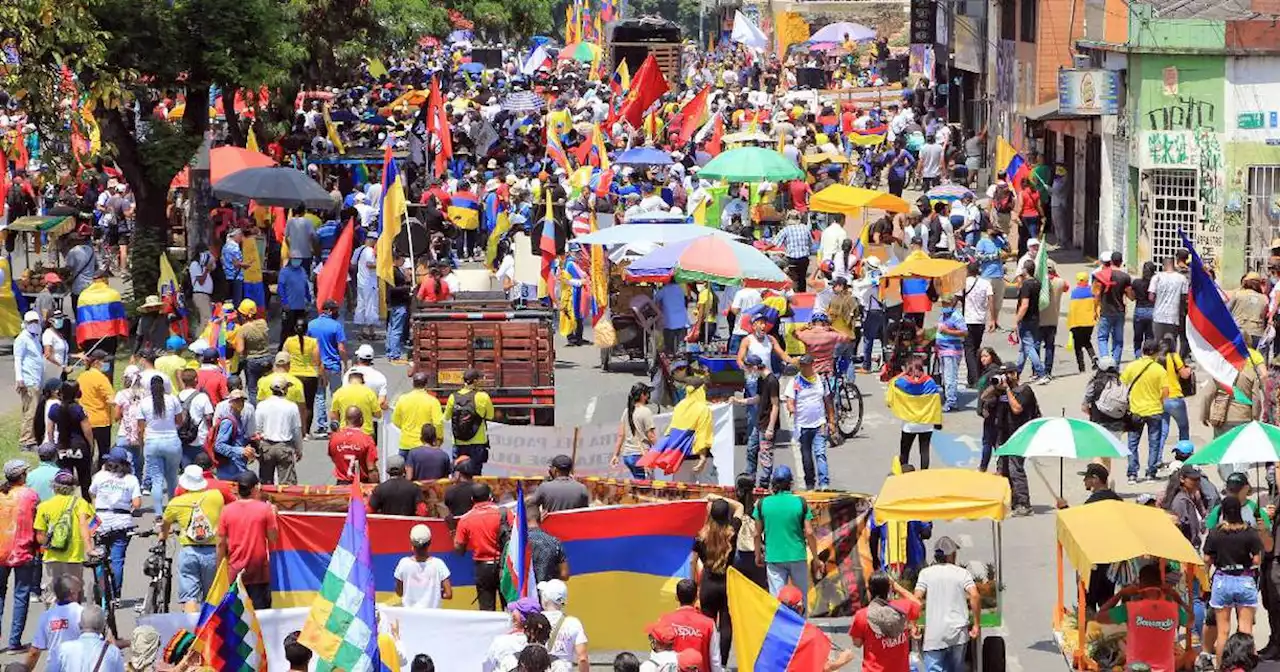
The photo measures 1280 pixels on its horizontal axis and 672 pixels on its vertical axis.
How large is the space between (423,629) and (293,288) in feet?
42.7

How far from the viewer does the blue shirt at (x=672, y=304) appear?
24.4 metres

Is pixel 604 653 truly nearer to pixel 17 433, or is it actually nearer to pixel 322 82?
pixel 17 433

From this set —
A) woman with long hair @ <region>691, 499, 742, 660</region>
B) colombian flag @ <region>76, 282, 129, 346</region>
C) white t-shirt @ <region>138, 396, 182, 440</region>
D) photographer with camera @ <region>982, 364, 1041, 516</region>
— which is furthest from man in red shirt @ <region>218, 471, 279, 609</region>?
colombian flag @ <region>76, 282, 129, 346</region>

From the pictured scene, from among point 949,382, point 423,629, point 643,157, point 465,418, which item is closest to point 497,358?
point 465,418

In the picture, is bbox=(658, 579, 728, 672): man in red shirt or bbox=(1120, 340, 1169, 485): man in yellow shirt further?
bbox=(1120, 340, 1169, 485): man in yellow shirt

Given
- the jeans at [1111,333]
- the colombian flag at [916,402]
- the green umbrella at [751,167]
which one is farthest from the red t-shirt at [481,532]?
the green umbrella at [751,167]

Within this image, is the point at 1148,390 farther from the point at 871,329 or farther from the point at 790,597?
the point at 790,597

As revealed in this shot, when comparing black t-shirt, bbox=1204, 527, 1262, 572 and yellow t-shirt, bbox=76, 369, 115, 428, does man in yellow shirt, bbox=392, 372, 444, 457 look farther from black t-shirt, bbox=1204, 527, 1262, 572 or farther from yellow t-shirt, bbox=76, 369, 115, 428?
black t-shirt, bbox=1204, 527, 1262, 572

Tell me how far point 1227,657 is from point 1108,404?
6484 millimetres

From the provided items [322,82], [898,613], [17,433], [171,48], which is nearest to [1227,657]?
[898,613]

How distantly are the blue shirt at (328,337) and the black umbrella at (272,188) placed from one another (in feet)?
17.9

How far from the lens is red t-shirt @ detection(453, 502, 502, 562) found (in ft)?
47.1

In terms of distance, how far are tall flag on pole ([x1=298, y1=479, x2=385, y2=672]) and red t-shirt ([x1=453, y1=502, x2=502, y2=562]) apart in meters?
2.30

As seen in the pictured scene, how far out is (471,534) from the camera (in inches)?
568
